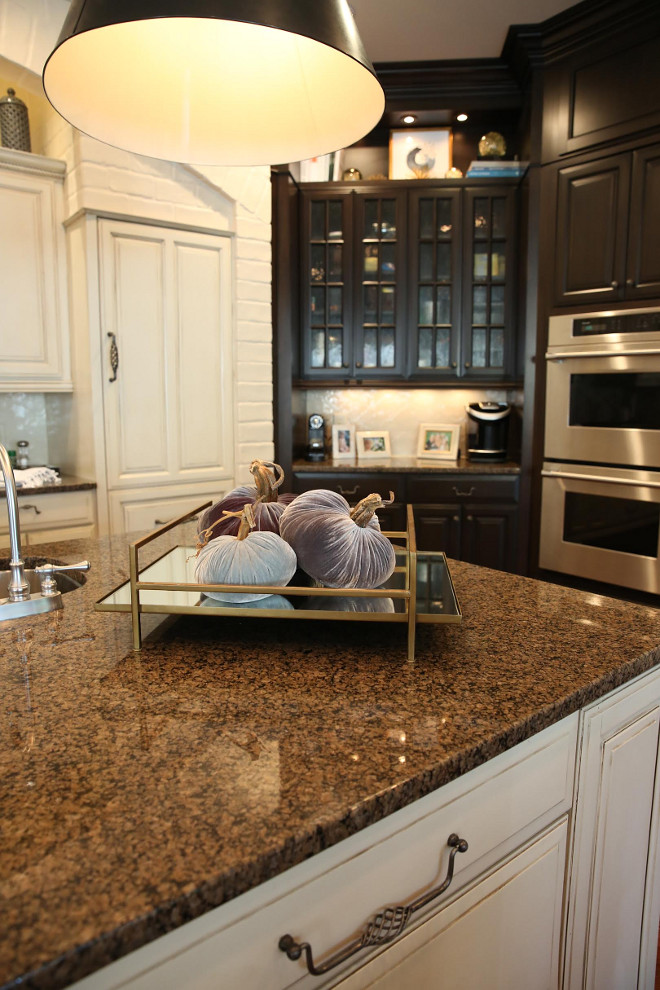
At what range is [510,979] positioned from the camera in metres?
0.86

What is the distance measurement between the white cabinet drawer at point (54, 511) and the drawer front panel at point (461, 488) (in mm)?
1638

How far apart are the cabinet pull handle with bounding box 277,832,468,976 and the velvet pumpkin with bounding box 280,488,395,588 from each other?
338 mm

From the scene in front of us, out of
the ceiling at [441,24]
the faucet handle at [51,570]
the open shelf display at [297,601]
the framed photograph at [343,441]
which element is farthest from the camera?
the framed photograph at [343,441]

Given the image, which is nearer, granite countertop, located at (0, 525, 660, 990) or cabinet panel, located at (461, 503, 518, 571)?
granite countertop, located at (0, 525, 660, 990)

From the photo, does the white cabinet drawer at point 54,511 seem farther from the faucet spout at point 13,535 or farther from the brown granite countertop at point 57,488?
the faucet spout at point 13,535

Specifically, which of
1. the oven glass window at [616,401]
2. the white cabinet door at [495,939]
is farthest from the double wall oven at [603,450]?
the white cabinet door at [495,939]

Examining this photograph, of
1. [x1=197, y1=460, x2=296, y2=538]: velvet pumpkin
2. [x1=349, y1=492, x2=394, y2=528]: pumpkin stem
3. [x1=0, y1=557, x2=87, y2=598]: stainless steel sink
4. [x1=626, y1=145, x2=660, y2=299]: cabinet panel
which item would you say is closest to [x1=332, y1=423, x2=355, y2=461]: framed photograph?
[x1=626, y1=145, x2=660, y2=299]: cabinet panel

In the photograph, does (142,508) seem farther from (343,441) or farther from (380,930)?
(380,930)

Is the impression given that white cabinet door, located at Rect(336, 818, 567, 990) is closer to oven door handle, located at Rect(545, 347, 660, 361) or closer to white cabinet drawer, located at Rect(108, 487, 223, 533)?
white cabinet drawer, located at Rect(108, 487, 223, 533)

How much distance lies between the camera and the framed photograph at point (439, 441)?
12.9 ft

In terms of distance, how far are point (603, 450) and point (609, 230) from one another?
1002 mm

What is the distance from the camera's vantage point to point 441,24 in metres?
3.15

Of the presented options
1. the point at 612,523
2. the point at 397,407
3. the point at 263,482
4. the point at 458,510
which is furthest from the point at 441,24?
the point at 263,482

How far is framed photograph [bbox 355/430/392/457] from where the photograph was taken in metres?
4.02
